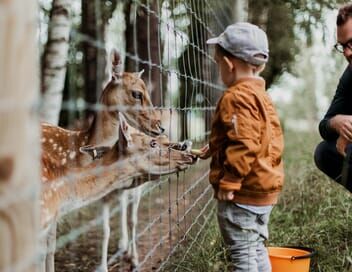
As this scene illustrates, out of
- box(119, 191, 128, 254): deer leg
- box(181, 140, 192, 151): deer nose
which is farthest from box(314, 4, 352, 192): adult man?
box(119, 191, 128, 254): deer leg

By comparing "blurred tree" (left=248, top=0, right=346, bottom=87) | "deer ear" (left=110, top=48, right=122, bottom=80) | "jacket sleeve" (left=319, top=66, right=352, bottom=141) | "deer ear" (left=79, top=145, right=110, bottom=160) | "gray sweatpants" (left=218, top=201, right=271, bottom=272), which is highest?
"blurred tree" (left=248, top=0, right=346, bottom=87)

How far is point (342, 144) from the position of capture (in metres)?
4.88

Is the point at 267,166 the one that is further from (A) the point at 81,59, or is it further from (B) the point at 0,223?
(A) the point at 81,59

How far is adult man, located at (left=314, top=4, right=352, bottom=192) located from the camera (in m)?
4.59

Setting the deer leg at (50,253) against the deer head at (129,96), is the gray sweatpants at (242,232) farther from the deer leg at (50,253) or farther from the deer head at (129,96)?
the deer head at (129,96)

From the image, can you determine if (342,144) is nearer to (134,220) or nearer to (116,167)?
(116,167)

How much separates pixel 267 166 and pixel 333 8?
14.6 feet

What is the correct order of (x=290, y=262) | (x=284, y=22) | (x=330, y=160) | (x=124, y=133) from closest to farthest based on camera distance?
(x=290, y=262), (x=124, y=133), (x=330, y=160), (x=284, y=22)

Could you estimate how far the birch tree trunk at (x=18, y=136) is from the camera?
68.7 inches

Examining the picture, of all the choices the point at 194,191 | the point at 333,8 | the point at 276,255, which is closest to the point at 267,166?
the point at 276,255

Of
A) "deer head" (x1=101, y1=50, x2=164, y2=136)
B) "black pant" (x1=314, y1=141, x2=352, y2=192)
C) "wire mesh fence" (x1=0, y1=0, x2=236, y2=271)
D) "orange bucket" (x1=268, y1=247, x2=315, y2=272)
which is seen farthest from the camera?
"deer head" (x1=101, y1=50, x2=164, y2=136)

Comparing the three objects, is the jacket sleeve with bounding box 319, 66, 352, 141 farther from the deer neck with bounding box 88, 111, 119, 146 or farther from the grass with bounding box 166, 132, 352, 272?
the deer neck with bounding box 88, 111, 119, 146

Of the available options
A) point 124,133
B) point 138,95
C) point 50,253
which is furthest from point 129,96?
point 50,253

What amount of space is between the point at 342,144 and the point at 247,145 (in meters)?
1.80
